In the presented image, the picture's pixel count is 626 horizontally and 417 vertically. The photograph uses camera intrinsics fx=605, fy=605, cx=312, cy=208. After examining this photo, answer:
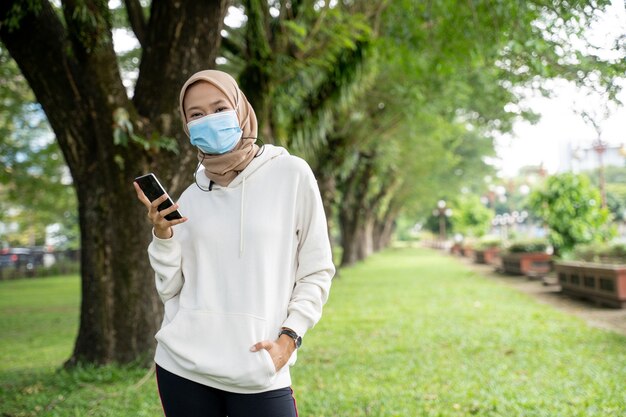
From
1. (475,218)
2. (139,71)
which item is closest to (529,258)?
(139,71)

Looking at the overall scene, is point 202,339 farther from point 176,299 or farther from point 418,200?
point 418,200

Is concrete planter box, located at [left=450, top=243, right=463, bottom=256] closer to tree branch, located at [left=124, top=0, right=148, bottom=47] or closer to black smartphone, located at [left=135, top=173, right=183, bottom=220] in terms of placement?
tree branch, located at [left=124, top=0, right=148, bottom=47]

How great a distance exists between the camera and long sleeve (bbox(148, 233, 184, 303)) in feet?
7.07

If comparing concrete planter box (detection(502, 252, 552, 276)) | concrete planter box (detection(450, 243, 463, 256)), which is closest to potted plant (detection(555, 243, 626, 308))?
concrete planter box (detection(502, 252, 552, 276))

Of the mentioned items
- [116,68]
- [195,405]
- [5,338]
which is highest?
[116,68]

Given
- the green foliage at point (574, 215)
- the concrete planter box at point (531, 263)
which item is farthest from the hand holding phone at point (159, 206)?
the concrete planter box at point (531, 263)

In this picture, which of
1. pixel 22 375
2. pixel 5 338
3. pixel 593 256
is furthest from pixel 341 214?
pixel 22 375

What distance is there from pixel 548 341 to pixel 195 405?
6.98m

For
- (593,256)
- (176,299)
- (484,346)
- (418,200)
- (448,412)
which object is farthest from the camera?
(418,200)

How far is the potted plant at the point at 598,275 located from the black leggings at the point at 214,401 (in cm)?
994

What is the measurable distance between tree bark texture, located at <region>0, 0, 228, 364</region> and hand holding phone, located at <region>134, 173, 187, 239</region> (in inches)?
158

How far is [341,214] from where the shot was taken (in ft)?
86.1

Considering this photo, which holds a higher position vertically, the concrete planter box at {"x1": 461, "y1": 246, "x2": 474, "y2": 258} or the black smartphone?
the black smartphone

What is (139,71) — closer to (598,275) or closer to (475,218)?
(598,275)
